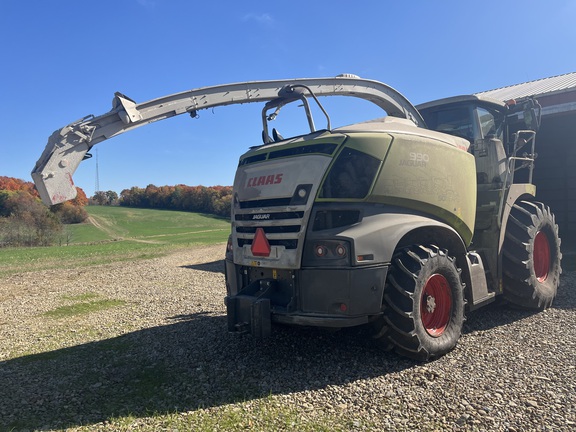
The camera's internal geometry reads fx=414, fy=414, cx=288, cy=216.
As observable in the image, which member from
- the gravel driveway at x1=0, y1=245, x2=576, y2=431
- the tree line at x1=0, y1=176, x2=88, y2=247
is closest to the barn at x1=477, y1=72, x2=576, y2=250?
the gravel driveway at x1=0, y1=245, x2=576, y2=431

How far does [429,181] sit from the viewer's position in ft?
15.8

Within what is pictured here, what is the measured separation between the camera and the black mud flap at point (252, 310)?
4227 millimetres

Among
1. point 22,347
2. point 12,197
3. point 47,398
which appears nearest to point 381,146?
point 47,398

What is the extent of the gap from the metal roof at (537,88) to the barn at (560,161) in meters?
0.83

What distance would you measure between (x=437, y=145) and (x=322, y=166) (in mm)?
1597

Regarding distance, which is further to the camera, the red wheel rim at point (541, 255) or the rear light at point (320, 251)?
the red wheel rim at point (541, 255)

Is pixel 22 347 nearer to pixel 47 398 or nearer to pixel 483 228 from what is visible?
pixel 47 398

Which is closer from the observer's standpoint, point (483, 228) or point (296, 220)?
point (296, 220)

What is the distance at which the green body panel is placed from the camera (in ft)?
14.8

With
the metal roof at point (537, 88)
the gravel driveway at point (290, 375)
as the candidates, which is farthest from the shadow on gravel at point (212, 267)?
the metal roof at point (537, 88)

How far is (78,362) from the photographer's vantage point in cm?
498

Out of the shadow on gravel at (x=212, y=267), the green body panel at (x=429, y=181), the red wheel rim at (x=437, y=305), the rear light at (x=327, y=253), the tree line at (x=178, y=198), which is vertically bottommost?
the shadow on gravel at (x=212, y=267)

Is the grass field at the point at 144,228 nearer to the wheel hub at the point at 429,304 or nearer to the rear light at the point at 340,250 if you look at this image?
the wheel hub at the point at 429,304

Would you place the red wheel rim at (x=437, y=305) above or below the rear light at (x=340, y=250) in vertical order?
below
